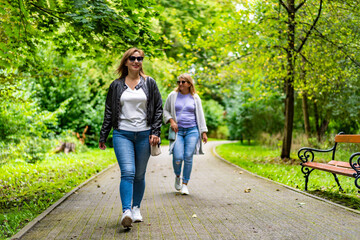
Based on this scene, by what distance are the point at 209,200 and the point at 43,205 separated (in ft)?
9.43

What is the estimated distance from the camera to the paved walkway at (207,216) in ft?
15.3

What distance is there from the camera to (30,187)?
8688mm

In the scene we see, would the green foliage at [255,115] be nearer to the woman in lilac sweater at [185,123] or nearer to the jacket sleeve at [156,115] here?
the woman in lilac sweater at [185,123]

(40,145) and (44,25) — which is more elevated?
(44,25)

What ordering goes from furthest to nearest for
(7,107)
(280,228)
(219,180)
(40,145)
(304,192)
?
(40,145) → (7,107) → (219,180) → (304,192) → (280,228)

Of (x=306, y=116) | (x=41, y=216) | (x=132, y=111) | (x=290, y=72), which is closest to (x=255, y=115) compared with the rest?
(x=306, y=116)

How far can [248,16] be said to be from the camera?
12.9 meters

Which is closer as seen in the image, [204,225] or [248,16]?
[204,225]

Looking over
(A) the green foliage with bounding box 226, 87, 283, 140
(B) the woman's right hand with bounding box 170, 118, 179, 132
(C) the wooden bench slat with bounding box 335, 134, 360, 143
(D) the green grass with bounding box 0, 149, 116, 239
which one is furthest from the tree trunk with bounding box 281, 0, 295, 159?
(A) the green foliage with bounding box 226, 87, 283, 140

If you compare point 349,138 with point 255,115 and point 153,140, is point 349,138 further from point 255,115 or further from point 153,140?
point 255,115

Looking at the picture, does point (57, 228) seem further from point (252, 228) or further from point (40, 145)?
point (40, 145)

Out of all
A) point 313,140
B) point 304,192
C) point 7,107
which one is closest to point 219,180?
point 304,192

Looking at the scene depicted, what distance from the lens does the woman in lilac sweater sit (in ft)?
24.2

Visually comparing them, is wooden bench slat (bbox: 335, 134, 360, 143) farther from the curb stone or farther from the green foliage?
the green foliage
